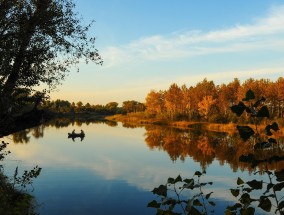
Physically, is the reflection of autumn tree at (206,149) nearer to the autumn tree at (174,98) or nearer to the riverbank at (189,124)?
the riverbank at (189,124)

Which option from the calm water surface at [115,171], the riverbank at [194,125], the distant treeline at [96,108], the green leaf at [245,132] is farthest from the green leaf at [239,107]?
the distant treeline at [96,108]

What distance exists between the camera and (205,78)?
111188 millimetres

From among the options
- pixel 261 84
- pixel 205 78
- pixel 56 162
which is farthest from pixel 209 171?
pixel 205 78

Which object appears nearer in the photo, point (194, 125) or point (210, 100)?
point (194, 125)

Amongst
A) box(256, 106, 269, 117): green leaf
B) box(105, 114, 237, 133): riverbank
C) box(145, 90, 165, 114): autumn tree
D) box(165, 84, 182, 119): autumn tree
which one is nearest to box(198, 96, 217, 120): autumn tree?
box(105, 114, 237, 133): riverbank

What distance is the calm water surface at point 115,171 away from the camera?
68.4 ft

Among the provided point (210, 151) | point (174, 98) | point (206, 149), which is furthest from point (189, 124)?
point (210, 151)

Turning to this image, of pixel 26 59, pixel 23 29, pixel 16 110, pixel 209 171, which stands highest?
pixel 23 29

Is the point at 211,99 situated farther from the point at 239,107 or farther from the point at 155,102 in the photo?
the point at 239,107

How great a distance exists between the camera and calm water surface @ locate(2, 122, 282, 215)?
2084 cm

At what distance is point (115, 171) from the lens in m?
31.0

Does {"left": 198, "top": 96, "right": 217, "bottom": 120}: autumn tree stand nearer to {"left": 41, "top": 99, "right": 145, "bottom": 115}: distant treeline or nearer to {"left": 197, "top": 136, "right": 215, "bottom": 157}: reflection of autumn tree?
{"left": 197, "top": 136, "right": 215, "bottom": 157}: reflection of autumn tree

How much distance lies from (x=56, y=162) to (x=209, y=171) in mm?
14745

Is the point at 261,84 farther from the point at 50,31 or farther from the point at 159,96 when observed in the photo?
the point at 50,31
